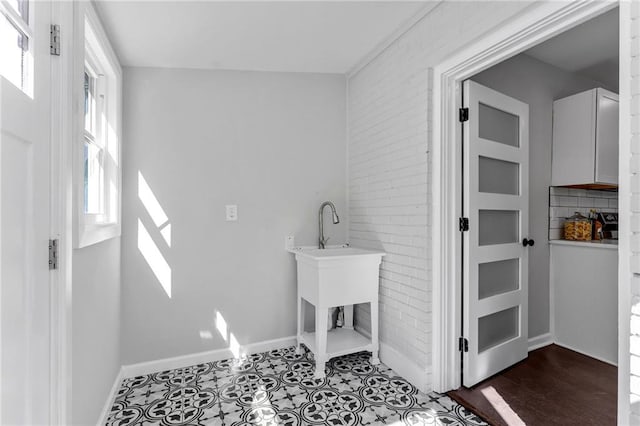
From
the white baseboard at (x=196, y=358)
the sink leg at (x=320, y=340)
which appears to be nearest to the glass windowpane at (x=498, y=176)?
the sink leg at (x=320, y=340)

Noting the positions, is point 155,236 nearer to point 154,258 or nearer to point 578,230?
point 154,258

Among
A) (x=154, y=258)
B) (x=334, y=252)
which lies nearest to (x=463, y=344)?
(x=334, y=252)

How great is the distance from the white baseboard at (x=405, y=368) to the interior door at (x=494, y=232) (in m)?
0.27

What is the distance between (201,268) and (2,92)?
183cm

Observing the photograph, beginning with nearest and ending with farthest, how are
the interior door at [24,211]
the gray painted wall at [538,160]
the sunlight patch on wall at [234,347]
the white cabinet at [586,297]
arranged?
the interior door at [24,211], the white cabinet at [586,297], the sunlight patch on wall at [234,347], the gray painted wall at [538,160]

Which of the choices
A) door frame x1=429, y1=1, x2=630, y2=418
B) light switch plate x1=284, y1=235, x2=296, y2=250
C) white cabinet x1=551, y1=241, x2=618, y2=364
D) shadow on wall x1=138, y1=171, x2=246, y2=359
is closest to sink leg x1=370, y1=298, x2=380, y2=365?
door frame x1=429, y1=1, x2=630, y2=418

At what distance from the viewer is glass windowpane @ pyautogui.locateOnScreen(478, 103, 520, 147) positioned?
2197 mm

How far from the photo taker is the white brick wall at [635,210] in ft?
3.79

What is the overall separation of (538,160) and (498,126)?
0.80 meters

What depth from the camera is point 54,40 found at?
1201mm

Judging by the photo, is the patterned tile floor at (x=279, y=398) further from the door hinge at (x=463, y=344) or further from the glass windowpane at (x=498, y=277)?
the glass windowpane at (x=498, y=277)

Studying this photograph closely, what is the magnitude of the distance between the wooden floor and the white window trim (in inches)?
87.2

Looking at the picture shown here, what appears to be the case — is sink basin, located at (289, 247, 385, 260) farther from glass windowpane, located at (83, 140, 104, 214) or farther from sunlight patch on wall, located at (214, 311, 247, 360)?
glass windowpane, located at (83, 140, 104, 214)

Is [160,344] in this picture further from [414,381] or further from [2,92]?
[2,92]
